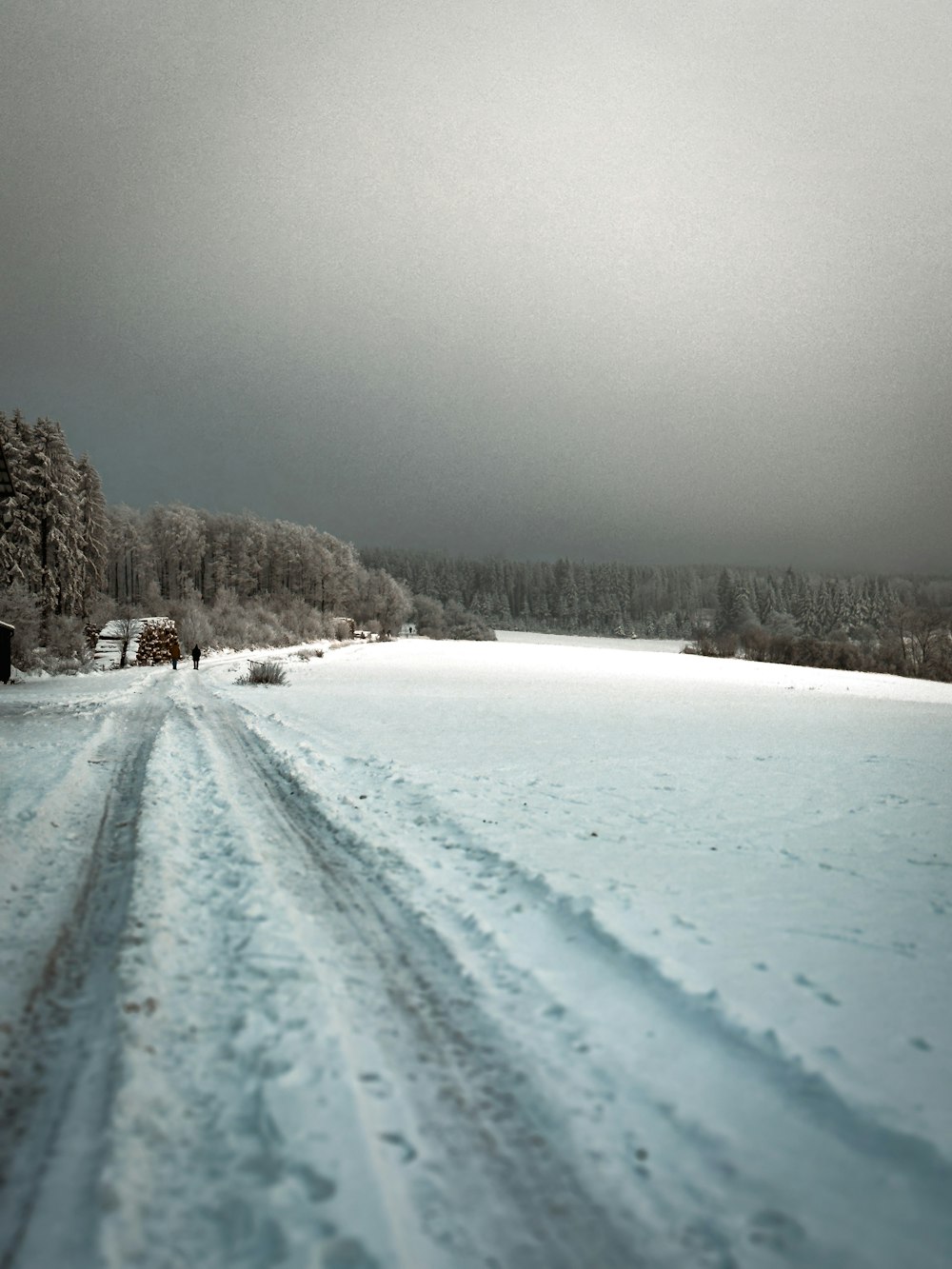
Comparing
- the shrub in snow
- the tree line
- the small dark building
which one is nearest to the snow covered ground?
the shrub in snow

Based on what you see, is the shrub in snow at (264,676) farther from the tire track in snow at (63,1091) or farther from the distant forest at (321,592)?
the tire track in snow at (63,1091)

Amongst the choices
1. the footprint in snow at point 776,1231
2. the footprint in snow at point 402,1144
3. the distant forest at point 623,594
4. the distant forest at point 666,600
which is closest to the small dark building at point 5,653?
the footprint in snow at point 402,1144

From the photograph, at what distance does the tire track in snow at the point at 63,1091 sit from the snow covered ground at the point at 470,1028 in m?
0.01

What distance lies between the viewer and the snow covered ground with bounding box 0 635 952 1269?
229 centimetres

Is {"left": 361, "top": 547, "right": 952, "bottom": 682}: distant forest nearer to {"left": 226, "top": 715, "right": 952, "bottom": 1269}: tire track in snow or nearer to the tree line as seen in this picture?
the tree line

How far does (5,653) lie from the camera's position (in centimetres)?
2308

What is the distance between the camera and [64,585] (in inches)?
1624

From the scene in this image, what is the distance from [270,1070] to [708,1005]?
92.0 inches

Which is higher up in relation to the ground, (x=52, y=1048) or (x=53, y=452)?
(x=53, y=452)

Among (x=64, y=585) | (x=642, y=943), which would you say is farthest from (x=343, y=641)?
(x=642, y=943)

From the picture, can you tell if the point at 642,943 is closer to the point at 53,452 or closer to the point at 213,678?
the point at 213,678

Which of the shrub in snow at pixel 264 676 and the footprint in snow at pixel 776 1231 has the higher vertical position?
the shrub in snow at pixel 264 676

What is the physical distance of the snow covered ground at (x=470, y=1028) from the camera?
2295 mm

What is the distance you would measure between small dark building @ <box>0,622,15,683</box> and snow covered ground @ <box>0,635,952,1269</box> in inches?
721
